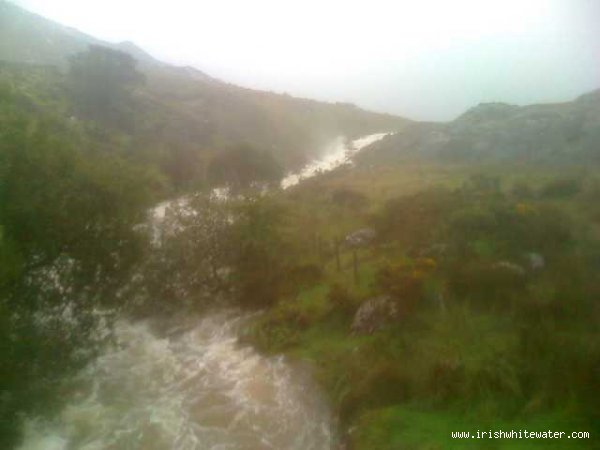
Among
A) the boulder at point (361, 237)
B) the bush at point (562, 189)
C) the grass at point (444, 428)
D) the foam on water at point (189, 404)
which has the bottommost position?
the foam on water at point (189, 404)

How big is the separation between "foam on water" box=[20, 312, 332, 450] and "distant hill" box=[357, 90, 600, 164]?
5078cm

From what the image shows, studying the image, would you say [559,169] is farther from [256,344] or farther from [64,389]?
[64,389]

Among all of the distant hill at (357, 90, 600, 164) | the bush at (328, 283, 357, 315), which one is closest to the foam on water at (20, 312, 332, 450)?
the bush at (328, 283, 357, 315)

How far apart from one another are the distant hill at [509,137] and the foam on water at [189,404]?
50776mm

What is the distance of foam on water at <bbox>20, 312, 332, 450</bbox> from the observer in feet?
58.0

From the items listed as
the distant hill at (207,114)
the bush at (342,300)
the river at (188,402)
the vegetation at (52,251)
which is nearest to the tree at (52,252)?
the vegetation at (52,251)

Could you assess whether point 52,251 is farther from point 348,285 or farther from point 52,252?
point 348,285

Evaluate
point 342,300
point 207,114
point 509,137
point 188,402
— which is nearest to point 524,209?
point 342,300

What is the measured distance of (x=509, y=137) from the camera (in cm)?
7262

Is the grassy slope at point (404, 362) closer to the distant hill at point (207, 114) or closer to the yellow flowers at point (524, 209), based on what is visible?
the yellow flowers at point (524, 209)

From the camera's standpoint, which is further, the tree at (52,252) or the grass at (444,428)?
the tree at (52,252)

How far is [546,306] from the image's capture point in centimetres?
2009

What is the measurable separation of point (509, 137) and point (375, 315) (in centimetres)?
5932

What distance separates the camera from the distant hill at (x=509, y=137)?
63.3 metres
